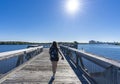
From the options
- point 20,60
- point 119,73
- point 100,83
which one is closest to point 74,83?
point 100,83

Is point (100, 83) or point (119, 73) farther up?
point (119, 73)

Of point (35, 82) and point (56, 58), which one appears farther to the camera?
point (56, 58)

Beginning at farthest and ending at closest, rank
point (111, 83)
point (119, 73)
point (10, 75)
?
point (10, 75) < point (111, 83) < point (119, 73)

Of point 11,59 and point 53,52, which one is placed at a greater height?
point 53,52

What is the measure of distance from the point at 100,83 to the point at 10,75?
3994 mm

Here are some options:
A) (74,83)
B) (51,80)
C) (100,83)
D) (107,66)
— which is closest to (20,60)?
(51,80)

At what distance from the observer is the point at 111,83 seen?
4.90 metres

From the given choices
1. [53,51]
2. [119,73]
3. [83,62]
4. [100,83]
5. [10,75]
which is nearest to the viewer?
[119,73]

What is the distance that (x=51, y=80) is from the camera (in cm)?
774

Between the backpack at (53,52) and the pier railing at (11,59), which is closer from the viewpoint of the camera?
the pier railing at (11,59)

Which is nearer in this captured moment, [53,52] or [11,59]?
[53,52]

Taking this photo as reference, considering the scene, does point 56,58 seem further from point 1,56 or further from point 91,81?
point 1,56

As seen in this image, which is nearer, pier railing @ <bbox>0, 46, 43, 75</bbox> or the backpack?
pier railing @ <bbox>0, 46, 43, 75</bbox>

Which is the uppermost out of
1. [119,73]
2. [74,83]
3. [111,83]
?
[119,73]
